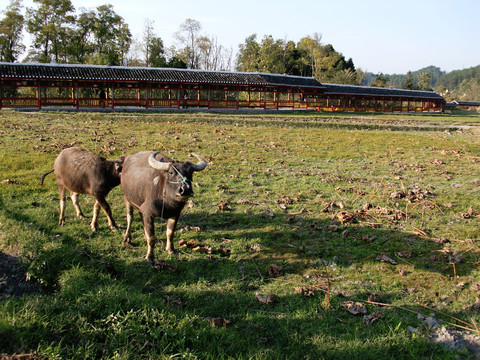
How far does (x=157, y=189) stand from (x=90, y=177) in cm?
183

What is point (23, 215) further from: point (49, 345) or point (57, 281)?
point (49, 345)

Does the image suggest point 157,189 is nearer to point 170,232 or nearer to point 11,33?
point 170,232

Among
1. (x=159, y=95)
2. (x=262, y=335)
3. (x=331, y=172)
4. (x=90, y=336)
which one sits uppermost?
(x=159, y=95)

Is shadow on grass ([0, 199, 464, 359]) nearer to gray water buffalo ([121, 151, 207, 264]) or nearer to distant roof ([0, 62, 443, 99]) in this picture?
gray water buffalo ([121, 151, 207, 264])

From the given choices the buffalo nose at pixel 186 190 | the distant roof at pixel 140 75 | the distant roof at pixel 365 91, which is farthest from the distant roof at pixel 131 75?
the buffalo nose at pixel 186 190

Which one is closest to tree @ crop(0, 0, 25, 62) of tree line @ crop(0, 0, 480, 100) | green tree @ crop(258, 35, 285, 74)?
tree line @ crop(0, 0, 480, 100)

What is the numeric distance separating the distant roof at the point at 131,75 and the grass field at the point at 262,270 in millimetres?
20168

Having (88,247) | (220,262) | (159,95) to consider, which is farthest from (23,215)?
(159,95)

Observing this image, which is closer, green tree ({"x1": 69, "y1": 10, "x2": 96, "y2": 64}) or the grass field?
the grass field

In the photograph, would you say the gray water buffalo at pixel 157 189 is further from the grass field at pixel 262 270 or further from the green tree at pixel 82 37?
the green tree at pixel 82 37

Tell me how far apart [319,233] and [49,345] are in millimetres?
5027

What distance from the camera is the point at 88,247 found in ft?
20.8

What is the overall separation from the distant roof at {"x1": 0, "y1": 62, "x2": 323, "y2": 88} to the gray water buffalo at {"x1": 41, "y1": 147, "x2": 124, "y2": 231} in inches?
1004

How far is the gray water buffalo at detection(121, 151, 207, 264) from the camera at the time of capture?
568 centimetres
